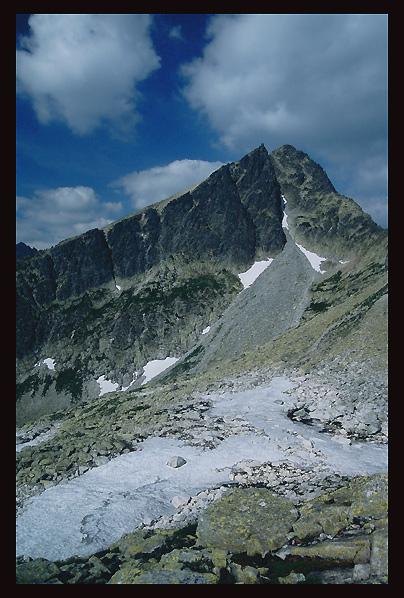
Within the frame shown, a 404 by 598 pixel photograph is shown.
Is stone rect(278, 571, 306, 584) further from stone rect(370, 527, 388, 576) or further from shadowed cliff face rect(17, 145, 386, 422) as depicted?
shadowed cliff face rect(17, 145, 386, 422)

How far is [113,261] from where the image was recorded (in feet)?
516

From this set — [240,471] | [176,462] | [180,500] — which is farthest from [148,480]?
[240,471]

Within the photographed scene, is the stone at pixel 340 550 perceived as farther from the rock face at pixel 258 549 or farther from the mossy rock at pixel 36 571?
the mossy rock at pixel 36 571

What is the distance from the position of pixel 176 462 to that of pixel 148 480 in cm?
149

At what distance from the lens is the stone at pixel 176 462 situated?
50.6 ft

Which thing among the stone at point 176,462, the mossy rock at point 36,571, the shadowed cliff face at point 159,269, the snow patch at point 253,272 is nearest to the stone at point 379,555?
the mossy rock at point 36,571

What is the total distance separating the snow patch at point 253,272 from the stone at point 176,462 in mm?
117723

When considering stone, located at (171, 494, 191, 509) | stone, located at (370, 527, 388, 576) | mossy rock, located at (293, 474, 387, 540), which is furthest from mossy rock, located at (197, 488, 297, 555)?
stone, located at (370, 527, 388, 576)

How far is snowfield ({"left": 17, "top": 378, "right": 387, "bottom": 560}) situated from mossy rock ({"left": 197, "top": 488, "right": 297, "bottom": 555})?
2014 mm

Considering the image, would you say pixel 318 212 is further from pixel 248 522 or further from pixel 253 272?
pixel 248 522

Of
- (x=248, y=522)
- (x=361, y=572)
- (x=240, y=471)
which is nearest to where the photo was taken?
(x=361, y=572)

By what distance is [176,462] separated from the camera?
608 inches
